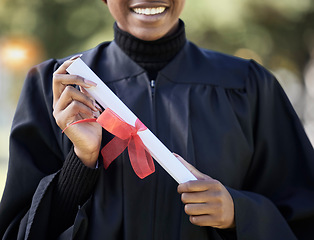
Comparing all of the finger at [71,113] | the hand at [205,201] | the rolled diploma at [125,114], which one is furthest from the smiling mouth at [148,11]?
the hand at [205,201]

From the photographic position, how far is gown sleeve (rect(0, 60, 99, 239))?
68.3 inches

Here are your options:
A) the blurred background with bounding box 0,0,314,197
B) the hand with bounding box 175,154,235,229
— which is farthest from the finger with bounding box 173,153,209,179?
the blurred background with bounding box 0,0,314,197

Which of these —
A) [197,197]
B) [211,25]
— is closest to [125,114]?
[197,197]

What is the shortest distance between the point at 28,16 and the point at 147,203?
6.56 m

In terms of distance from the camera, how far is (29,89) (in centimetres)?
193

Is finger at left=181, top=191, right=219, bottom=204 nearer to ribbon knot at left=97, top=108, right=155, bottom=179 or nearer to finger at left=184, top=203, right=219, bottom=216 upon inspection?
finger at left=184, top=203, right=219, bottom=216

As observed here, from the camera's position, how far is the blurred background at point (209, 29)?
6.99 meters

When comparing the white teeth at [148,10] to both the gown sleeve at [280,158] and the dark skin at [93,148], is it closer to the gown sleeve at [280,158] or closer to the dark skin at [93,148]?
the dark skin at [93,148]

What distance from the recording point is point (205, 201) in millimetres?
1634

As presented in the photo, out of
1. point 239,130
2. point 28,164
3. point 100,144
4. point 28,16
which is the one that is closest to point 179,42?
point 239,130

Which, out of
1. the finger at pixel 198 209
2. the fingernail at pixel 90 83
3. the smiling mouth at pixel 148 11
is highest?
the smiling mouth at pixel 148 11

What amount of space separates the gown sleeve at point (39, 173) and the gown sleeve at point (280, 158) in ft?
2.16

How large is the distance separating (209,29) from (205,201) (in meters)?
A: 5.90

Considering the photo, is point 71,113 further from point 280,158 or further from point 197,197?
point 280,158
